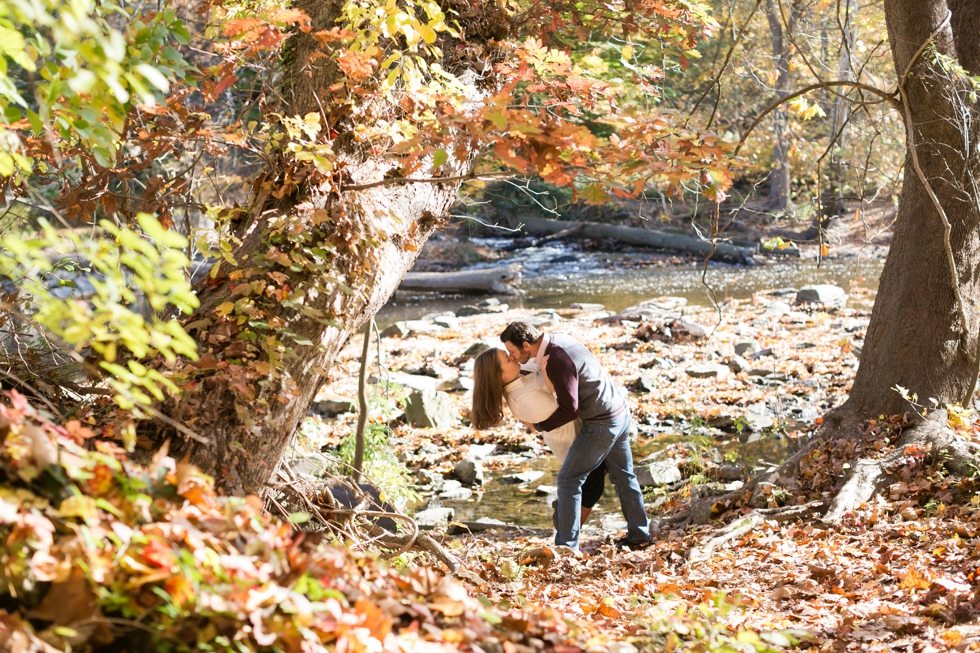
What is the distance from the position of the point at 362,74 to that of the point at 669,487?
188 inches

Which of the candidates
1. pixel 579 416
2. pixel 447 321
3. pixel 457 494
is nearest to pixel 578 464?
pixel 579 416

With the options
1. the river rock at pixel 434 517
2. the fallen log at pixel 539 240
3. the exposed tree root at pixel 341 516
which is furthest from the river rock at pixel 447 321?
the fallen log at pixel 539 240

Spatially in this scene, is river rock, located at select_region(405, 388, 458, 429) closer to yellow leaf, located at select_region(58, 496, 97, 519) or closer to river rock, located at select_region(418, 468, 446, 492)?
river rock, located at select_region(418, 468, 446, 492)

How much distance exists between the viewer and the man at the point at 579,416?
4.95 m

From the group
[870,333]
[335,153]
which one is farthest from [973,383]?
[335,153]

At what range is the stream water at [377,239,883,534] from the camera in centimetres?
689

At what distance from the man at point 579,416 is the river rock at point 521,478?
6.75 feet

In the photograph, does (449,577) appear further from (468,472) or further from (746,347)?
(746,347)

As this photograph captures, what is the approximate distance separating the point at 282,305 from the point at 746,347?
30.1 ft

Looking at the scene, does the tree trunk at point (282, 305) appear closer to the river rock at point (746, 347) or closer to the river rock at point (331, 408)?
the river rock at point (331, 408)

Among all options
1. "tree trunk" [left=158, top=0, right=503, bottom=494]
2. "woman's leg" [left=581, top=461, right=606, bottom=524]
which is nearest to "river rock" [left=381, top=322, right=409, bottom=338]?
"woman's leg" [left=581, top=461, right=606, bottom=524]

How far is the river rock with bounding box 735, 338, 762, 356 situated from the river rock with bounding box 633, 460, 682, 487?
444cm

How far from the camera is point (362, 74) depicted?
11.6 ft

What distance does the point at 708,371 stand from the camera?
395 inches
